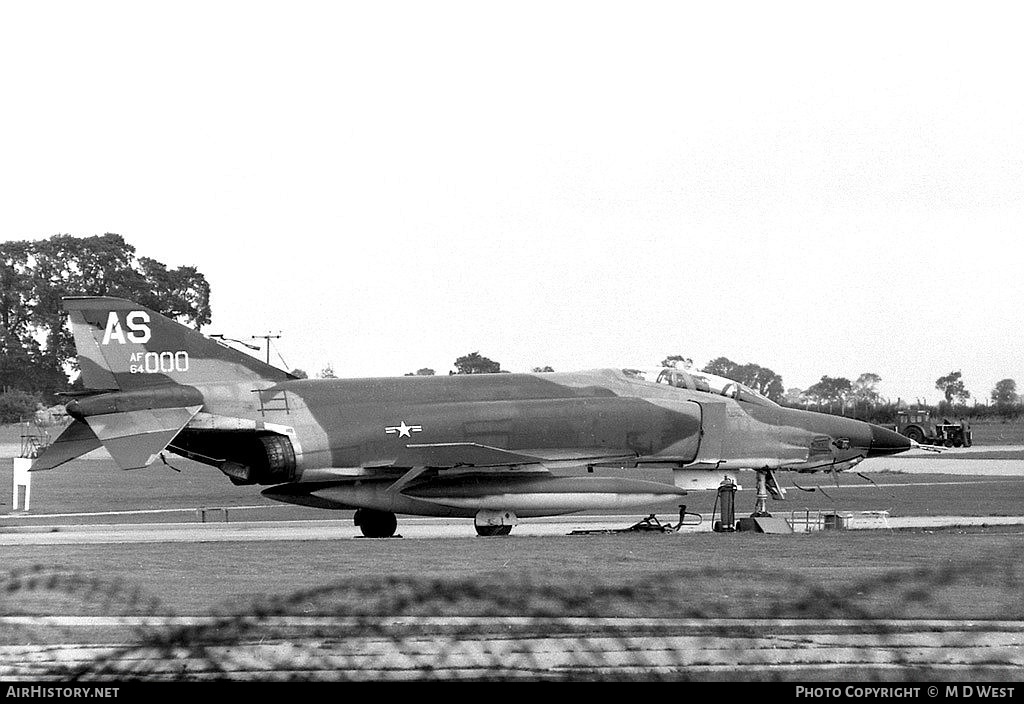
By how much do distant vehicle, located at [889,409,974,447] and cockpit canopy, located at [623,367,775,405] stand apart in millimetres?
8127

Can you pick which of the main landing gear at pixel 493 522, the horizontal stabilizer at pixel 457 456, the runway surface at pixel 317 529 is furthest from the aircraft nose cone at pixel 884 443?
the main landing gear at pixel 493 522

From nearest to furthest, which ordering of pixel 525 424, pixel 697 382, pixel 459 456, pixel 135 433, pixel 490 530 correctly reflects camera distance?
1. pixel 135 433
2. pixel 490 530
3. pixel 459 456
4. pixel 525 424
5. pixel 697 382

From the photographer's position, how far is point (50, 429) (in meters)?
63.5

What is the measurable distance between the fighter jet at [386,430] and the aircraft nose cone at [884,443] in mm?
2262

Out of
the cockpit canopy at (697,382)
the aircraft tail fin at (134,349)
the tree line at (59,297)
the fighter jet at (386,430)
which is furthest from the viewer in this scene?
the tree line at (59,297)

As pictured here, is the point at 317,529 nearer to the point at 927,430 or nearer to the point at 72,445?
the point at 72,445

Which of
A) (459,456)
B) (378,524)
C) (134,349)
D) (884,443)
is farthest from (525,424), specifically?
(884,443)

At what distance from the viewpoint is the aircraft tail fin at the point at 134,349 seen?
2027 cm

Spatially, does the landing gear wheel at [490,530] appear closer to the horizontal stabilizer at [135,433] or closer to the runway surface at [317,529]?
the runway surface at [317,529]

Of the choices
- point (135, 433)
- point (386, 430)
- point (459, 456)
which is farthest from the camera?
point (386, 430)

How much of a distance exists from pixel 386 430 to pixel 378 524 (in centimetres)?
171

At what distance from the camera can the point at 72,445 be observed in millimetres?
19547
